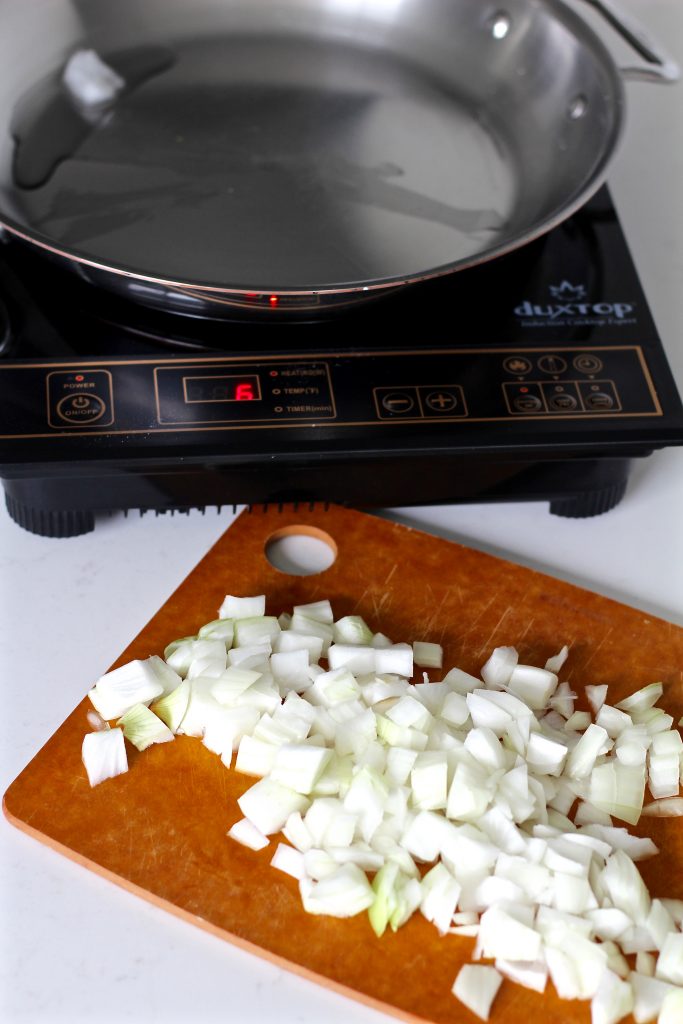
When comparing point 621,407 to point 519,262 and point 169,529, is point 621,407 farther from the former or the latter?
point 169,529

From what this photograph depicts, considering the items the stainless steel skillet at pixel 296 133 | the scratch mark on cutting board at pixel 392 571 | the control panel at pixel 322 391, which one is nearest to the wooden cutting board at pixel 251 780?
the scratch mark on cutting board at pixel 392 571

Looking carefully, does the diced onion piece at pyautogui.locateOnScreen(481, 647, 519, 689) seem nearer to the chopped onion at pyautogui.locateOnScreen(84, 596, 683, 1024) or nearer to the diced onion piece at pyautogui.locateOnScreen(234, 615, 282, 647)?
the chopped onion at pyautogui.locateOnScreen(84, 596, 683, 1024)

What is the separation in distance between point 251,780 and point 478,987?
7.9 inches

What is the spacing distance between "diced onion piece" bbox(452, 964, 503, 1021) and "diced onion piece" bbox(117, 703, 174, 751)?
256mm

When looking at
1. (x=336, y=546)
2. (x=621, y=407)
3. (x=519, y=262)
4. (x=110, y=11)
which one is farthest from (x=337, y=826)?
(x=110, y=11)

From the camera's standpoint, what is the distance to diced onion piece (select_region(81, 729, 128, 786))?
0.78 meters

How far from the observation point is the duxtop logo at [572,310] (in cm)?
98

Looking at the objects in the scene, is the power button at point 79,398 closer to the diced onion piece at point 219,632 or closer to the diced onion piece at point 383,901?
the diced onion piece at point 219,632

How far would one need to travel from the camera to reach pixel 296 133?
1099 mm

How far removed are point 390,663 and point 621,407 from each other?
28 cm

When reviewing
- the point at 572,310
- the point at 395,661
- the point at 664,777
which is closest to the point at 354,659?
the point at 395,661

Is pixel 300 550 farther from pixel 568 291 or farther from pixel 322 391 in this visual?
pixel 568 291

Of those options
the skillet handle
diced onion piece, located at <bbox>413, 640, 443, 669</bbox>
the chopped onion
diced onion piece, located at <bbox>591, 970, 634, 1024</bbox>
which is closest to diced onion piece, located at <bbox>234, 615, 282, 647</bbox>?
the chopped onion

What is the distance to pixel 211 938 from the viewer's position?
0.72 m
